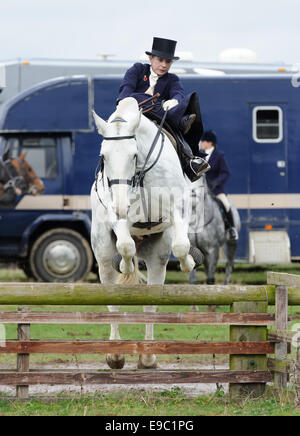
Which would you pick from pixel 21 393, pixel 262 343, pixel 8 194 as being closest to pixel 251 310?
pixel 262 343

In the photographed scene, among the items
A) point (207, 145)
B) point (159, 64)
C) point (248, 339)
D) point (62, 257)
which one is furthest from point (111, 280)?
point (62, 257)

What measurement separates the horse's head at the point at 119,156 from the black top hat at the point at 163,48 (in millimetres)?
1151

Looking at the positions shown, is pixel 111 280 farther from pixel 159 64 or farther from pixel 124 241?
pixel 159 64

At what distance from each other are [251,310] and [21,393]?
6.86ft

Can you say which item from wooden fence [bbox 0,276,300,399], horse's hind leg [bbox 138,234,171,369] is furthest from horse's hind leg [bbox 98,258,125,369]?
wooden fence [bbox 0,276,300,399]

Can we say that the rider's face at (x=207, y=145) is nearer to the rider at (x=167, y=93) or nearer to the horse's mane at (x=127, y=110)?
the rider at (x=167, y=93)

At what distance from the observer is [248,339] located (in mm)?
7746

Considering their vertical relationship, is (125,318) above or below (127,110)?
below

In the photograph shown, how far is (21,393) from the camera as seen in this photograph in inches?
293

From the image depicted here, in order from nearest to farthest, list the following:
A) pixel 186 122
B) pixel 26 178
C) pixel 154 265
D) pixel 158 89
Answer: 1. pixel 186 122
2. pixel 158 89
3. pixel 154 265
4. pixel 26 178

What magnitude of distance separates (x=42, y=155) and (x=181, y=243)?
1052cm

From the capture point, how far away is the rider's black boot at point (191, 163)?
327 inches

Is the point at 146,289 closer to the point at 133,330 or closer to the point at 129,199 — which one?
the point at 129,199

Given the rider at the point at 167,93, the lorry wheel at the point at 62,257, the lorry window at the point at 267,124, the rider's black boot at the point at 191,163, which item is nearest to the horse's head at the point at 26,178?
the lorry wheel at the point at 62,257
